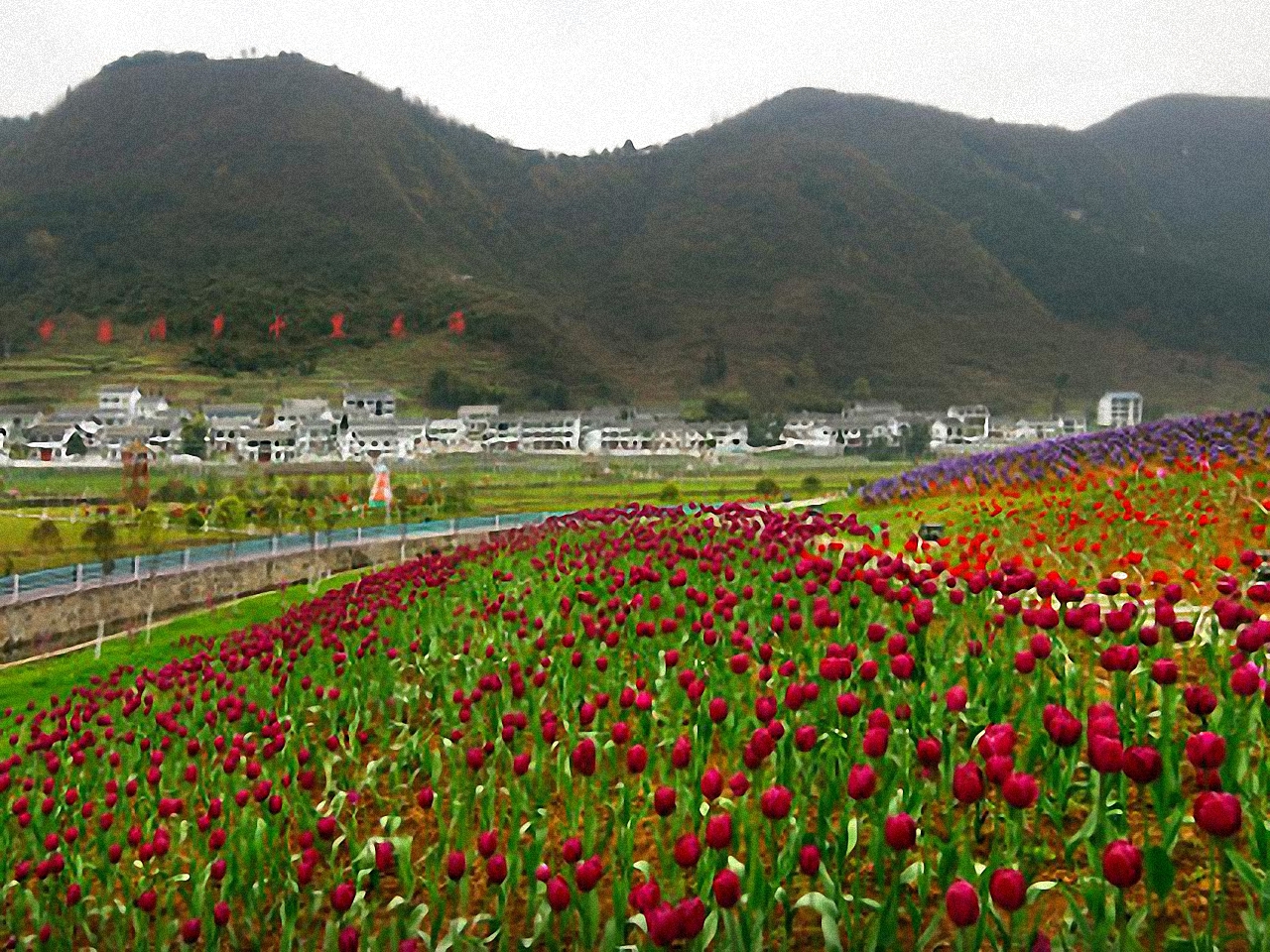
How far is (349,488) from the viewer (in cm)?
4031

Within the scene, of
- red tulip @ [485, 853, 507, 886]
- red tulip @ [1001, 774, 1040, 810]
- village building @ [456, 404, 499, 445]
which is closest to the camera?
red tulip @ [1001, 774, 1040, 810]

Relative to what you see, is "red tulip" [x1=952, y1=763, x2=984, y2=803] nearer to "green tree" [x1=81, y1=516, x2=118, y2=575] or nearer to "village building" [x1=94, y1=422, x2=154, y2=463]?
"green tree" [x1=81, y1=516, x2=118, y2=575]

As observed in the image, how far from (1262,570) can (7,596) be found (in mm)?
20350

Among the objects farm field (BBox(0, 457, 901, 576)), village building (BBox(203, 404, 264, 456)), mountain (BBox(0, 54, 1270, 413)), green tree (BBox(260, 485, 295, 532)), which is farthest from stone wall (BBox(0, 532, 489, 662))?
mountain (BBox(0, 54, 1270, 413))

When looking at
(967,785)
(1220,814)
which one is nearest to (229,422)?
(967,785)

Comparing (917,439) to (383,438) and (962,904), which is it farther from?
(962,904)

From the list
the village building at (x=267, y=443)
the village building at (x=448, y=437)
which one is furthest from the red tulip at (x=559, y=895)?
the village building at (x=448, y=437)

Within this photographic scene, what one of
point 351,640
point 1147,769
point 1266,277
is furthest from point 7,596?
point 1266,277

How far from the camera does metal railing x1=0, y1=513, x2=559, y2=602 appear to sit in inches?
797

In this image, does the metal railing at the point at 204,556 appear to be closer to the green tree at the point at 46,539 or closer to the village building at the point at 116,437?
the green tree at the point at 46,539

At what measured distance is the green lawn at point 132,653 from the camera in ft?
44.9

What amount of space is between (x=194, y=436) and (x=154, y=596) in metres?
53.8

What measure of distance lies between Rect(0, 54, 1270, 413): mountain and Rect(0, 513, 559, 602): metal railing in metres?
72.5

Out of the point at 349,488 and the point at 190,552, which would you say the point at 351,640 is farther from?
the point at 349,488
